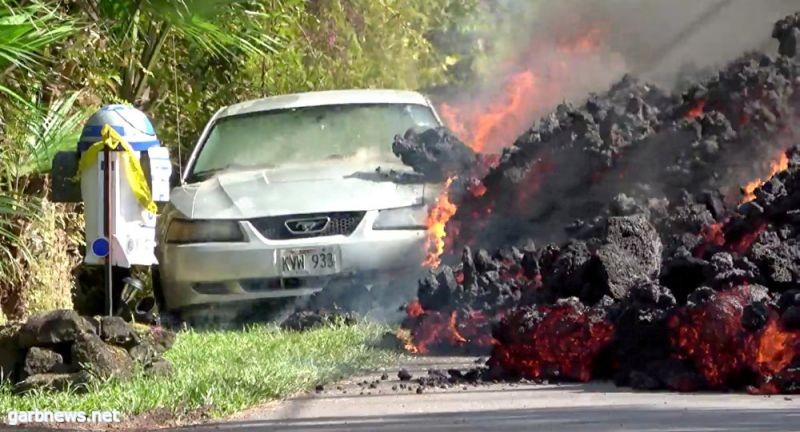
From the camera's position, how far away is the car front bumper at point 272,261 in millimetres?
11438

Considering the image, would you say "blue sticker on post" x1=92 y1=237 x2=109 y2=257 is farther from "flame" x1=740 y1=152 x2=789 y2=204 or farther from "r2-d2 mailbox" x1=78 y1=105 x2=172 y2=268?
"flame" x1=740 y1=152 x2=789 y2=204

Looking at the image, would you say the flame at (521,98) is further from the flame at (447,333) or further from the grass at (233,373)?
the flame at (447,333)

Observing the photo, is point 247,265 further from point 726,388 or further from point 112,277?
point 726,388

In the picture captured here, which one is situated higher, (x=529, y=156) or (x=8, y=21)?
(x=8, y=21)

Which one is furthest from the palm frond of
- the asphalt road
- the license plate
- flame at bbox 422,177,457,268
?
the asphalt road

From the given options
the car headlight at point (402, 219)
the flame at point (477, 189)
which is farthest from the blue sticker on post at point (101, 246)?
the flame at point (477, 189)

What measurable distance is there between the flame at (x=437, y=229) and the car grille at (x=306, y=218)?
45 centimetres

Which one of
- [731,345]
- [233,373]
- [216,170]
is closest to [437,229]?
[216,170]

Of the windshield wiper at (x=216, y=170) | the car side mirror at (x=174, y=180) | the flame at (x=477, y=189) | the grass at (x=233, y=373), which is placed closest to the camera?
the grass at (x=233, y=373)

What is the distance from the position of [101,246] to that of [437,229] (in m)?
2.78

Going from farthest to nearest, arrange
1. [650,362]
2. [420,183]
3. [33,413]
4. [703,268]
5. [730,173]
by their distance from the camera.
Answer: [420,183] → [730,173] → [703,268] → [650,362] → [33,413]

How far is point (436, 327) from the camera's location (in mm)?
10023

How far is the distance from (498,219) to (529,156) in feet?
1.51

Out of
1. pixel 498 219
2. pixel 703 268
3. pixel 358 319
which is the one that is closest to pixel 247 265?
pixel 358 319
